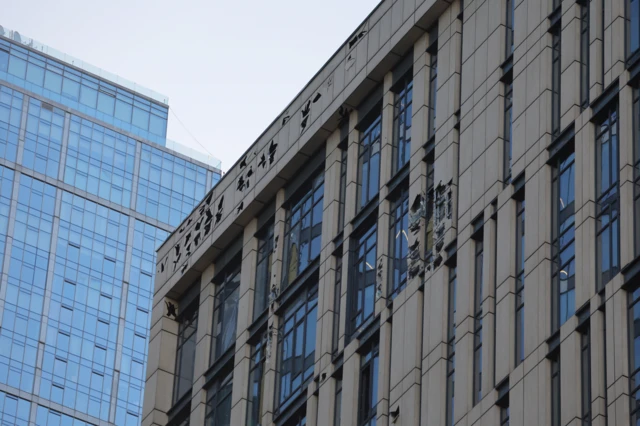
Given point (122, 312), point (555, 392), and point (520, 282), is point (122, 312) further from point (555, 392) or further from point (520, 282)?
point (555, 392)

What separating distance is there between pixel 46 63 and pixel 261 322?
337 ft

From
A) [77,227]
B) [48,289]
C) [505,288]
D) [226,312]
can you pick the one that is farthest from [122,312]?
[505,288]

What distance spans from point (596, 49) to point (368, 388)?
13.6 metres

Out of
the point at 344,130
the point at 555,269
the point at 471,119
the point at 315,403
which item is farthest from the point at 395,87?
the point at 555,269

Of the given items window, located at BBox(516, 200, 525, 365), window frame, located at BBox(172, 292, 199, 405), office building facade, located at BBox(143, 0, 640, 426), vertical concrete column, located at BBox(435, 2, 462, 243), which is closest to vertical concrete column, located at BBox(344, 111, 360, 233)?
office building facade, located at BBox(143, 0, 640, 426)

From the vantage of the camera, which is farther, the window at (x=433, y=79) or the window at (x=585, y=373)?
the window at (x=433, y=79)

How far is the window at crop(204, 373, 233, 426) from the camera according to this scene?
61875mm

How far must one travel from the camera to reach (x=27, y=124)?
152 m

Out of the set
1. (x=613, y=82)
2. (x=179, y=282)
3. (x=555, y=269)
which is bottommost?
(x=555, y=269)

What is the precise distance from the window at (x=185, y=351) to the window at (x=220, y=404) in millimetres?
2409

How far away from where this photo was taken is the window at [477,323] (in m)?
46.3

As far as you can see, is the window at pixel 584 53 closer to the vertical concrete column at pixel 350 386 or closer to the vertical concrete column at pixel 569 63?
the vertical concrete column at pixel 569 63

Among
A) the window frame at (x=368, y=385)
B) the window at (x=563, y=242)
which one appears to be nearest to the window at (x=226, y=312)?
the window frame at (x=368, y=385)

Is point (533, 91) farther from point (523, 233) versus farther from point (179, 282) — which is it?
point (179, 282)
